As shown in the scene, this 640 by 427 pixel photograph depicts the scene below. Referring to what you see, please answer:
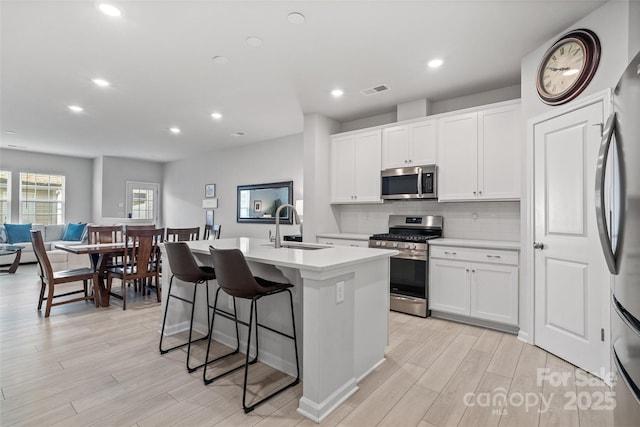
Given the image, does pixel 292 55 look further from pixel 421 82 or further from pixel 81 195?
pixel 81 195

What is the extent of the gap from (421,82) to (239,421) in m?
3.60

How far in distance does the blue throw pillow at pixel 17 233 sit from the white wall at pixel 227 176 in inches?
118

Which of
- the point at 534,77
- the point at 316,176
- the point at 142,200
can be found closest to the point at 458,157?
the point at 534,77

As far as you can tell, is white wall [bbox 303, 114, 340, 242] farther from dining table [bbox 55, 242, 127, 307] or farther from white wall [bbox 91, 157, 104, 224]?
white wall [bbox 91, 157, 104, 224]

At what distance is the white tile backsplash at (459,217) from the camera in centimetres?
363

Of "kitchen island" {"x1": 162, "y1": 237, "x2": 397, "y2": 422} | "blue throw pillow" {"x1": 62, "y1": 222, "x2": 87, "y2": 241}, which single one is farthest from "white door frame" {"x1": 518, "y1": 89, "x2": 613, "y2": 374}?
"blue throw pillow" {"x1": 62, "y1": 222, "x2": 87, "y2": 241}

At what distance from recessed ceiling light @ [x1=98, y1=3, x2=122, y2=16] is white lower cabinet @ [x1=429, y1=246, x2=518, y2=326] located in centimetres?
361

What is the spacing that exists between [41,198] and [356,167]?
818 cm

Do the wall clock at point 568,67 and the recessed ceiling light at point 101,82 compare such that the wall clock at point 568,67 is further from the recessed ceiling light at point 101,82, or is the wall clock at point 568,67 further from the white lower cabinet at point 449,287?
the recessed ceiling light at point 101,82

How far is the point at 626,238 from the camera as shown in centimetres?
106

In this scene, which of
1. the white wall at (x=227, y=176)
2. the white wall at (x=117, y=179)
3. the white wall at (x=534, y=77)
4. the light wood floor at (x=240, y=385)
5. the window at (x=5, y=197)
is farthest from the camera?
the white wall at (x=117, y=179)

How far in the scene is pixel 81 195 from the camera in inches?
335

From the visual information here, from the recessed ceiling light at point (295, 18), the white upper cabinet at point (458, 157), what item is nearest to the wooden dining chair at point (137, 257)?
the recessed ceiling light at point (295, 18)

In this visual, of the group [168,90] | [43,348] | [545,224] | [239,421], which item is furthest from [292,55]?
[43,348]
